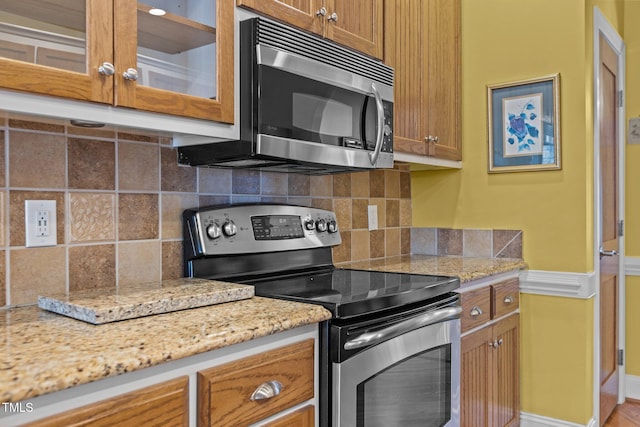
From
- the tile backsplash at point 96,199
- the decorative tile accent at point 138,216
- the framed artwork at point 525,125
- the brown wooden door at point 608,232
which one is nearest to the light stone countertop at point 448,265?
the framed artwork at point 525,125

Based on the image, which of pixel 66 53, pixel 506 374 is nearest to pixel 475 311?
pixel 506 374

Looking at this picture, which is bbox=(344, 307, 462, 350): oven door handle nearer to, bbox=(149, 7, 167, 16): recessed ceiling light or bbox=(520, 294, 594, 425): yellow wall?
bbox=(520, 294, 594, 425): yellow wall

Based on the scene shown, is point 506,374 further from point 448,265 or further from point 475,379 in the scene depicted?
point 448,265

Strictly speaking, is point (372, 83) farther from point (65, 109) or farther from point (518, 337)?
point (518, 337)

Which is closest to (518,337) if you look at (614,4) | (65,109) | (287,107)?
(287,107)

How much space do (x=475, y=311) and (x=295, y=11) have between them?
1.33 metres

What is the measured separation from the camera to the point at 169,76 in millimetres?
1287

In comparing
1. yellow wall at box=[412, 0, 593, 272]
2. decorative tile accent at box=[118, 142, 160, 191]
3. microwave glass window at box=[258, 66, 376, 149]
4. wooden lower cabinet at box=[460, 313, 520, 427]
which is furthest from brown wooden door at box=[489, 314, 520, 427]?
decorative tile accent at box=[118, 142, 160, 191]

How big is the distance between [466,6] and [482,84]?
441 mm

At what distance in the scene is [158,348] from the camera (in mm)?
912

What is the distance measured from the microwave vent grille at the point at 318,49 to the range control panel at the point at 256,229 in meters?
0.56

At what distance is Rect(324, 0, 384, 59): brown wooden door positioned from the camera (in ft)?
5.82

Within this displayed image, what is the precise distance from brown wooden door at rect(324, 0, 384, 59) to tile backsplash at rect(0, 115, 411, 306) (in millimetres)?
601

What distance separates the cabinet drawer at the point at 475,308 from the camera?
6.43ft
